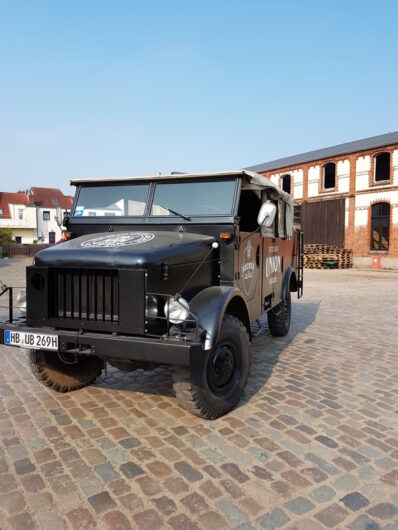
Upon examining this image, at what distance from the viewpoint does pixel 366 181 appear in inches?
976

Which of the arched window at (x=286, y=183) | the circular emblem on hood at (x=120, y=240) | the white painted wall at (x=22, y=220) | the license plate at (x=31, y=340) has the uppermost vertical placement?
the arched window at (x=286, y=183)

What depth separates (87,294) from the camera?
3.35 meters

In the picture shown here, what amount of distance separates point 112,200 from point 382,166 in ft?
78.7

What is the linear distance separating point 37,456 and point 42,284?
1345 mm

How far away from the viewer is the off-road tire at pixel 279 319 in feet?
21.6

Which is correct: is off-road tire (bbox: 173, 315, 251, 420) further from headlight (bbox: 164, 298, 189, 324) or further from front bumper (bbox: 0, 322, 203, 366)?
headlight (bbox: 164, 298, 189, 324)

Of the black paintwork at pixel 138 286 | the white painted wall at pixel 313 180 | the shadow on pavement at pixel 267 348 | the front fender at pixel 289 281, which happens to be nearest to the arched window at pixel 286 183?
the white painted wall at pixel 313 180

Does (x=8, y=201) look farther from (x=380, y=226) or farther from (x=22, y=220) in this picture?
(x=380, y=226)

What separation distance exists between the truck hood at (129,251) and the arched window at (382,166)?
23956mm

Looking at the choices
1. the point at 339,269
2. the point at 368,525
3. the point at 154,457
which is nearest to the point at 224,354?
the point at 154,457

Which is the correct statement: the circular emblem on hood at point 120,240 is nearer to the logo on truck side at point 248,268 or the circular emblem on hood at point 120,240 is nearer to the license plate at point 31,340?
the license plate at point 31,340

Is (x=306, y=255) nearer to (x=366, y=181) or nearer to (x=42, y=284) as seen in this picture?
(x=366, y=181)

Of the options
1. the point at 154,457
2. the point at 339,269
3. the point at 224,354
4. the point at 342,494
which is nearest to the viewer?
the point at 342,494

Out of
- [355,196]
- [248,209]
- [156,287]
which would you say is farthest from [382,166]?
[156,287]
